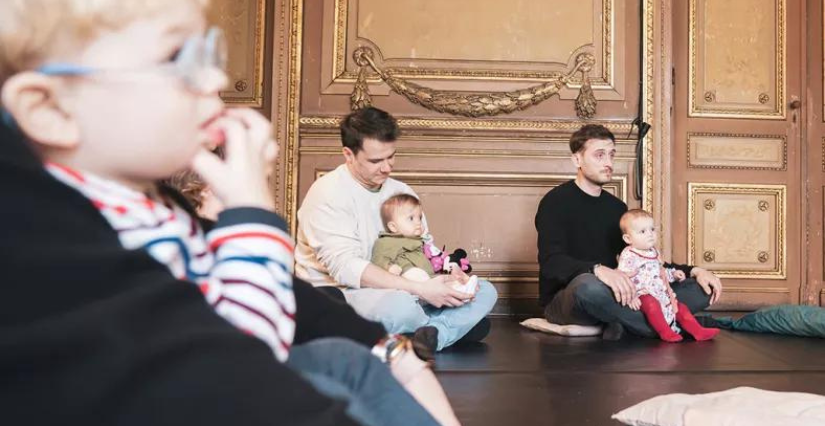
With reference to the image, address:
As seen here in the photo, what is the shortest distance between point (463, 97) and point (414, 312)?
1946 mm

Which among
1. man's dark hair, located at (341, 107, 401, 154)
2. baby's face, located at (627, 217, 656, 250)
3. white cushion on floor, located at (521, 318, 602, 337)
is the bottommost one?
white cushion on floor, located at (521, 318, 602, 337)

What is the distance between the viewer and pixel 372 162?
308 cm

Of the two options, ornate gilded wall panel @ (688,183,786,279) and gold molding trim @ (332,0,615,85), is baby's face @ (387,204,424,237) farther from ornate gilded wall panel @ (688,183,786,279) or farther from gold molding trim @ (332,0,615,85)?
ornate gilded wall panel @ (688,183,786,279)

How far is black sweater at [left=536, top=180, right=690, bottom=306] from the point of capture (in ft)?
12.4

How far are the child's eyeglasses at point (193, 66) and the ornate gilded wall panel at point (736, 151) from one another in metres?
4.59

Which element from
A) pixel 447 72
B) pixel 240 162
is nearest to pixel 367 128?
pixel 447 72

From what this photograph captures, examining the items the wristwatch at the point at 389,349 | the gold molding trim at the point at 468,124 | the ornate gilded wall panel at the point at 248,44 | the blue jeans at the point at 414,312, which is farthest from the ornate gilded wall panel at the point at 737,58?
the wristwatch at the point at 389,349

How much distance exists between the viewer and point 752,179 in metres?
4.91

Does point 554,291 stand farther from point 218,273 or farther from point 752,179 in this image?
point 218,273

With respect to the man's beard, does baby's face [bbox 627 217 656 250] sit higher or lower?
lower

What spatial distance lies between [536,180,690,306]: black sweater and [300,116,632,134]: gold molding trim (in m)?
0.79

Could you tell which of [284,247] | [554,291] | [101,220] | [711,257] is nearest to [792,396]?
[284,247]

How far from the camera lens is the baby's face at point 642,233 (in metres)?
3.70

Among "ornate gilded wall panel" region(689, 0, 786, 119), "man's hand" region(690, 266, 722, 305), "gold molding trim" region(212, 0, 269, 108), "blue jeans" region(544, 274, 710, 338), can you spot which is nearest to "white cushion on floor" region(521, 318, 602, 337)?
"blue jeans" region(544, 274, 710, 338)
